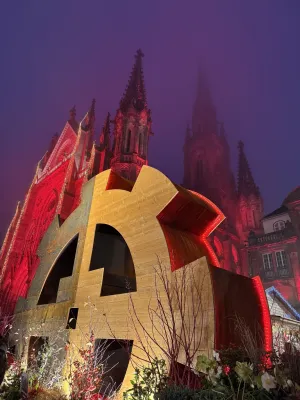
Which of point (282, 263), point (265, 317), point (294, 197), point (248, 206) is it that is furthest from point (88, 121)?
point (265, 317)

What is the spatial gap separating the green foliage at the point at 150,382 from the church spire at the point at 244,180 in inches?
1552

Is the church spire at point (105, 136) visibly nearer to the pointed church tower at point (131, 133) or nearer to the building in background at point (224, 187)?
the pointed church tower at point (131, 133)

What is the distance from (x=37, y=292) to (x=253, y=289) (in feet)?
17.1

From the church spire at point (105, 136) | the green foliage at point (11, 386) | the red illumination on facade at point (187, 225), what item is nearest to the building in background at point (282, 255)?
the church spire at point (105, 136)

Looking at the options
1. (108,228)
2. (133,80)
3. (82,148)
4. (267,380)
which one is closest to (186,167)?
(133,80)

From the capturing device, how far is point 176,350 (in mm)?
3414

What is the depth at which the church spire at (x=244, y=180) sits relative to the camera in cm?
4056

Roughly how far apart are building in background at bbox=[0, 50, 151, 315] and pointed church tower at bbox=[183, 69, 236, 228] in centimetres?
1773

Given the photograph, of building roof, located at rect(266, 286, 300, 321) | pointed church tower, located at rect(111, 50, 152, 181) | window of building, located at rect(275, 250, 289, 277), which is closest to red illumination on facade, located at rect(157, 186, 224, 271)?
building roof, located at rect(266, 286, 300, 321)

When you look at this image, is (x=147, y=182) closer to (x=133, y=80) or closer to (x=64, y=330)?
(x=64, y=330)

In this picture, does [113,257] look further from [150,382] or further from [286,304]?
[286,304]

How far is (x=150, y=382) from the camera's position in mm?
3441

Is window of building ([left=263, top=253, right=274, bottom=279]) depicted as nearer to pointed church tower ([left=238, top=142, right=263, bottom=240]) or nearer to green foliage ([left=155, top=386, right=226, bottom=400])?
pointed church tower ([left=238, top=142, right=263, bottom=240])

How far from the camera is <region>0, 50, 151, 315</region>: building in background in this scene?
72.3ft
